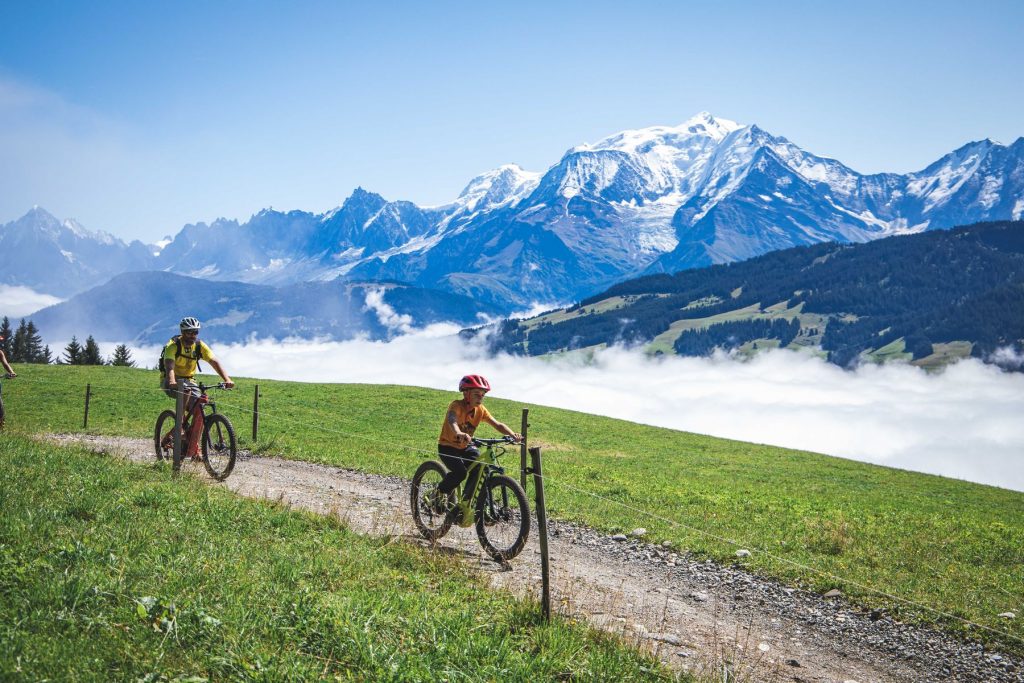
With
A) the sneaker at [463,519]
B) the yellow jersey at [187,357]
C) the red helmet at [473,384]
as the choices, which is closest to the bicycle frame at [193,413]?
the yellow jersey at [187,357]

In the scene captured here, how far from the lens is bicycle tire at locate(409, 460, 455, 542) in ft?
41.0

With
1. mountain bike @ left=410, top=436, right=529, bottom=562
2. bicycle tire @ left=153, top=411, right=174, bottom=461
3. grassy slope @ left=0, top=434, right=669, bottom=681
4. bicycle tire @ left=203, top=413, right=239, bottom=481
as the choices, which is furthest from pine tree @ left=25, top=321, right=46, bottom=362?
mountain bike @ left=410, top=436, right=529, bottom=562

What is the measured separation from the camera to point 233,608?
23.9 feet

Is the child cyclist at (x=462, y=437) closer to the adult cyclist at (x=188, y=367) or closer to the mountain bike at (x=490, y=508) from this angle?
the mountain bike at (x=490, y=508)

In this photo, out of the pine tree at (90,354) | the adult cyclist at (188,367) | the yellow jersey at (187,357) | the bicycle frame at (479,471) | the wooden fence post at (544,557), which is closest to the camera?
the wooden fence post at (544,557)

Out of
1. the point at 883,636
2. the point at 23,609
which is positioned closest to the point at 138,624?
the point at 23,609

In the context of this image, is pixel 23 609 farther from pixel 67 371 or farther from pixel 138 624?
pixel 67 371

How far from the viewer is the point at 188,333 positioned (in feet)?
51.5

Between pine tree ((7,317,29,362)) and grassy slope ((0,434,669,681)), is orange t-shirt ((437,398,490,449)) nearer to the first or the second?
grassy slope ((0,434,669,681))

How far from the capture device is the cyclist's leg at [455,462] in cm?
1209

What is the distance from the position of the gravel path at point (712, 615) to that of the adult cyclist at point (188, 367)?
117cm

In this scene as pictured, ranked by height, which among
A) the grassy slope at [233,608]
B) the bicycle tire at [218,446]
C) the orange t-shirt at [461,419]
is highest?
the orange t-shirt at [461,419]

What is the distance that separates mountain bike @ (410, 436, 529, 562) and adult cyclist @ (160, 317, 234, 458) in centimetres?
680

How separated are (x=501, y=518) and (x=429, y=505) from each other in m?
1.74
